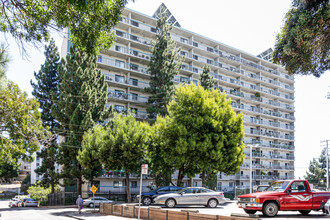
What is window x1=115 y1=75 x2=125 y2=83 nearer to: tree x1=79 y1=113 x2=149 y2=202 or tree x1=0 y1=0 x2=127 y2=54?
tree x1=79 y1=113 x2=149 y2=202

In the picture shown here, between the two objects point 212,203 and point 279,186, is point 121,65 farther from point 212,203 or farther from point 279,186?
point 279,186

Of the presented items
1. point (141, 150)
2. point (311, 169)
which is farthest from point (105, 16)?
point (311, 169)

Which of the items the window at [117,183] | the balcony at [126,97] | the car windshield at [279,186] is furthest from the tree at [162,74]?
the car windshield at [279,186]

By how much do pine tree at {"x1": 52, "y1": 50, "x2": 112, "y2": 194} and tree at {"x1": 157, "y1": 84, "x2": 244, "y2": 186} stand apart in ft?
34.2

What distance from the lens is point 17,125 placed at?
42.0ft

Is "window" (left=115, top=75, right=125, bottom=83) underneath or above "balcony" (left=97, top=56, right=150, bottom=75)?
underneath

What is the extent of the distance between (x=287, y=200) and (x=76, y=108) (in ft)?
86.5

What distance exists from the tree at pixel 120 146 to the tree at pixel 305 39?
1795 centimetres

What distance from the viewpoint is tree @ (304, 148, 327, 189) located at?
7131 cm

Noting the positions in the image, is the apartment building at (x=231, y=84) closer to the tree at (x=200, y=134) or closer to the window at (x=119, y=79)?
the window at (x=119, y=79)

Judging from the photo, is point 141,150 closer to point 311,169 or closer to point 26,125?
point 26,125

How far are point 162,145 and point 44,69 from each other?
76.7 feet

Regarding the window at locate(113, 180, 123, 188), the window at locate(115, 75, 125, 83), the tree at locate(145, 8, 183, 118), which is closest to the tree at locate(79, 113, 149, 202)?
the tree at locate(145, 8, 183, 118)

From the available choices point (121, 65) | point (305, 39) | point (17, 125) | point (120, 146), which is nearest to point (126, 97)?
point (121, 65)
